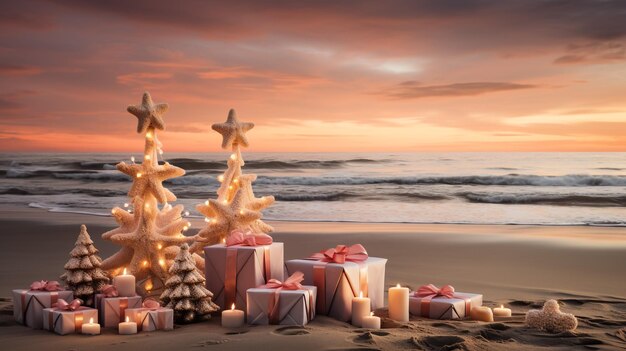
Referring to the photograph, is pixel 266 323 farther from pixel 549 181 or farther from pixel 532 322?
pixel 549 181

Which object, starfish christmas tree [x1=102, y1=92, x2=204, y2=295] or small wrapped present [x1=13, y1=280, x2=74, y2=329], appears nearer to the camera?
small wrapped present [x1=13, y1=280, x2=74, y2=329]

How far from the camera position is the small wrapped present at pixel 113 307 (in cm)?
547

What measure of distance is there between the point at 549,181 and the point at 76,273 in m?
26.6

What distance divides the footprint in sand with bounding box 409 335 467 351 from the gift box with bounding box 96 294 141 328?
2342 millimetres

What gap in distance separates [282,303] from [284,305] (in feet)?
0.07

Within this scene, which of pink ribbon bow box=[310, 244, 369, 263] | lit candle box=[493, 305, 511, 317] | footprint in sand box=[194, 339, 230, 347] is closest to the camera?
footprint in sand box=[194, 339, 230, 347]

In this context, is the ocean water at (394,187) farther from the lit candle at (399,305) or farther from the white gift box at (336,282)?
the lit candle at (399,305)

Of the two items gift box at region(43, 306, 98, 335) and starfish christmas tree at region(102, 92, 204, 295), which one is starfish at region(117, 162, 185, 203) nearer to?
starfish christmas tree at region(102, 92, 204, 295)

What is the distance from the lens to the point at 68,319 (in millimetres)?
5230

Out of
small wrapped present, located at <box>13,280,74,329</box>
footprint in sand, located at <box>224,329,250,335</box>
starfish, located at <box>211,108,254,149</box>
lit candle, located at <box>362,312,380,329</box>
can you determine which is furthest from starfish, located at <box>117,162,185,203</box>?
lit candle, located at <box>362,312,380,329</box>

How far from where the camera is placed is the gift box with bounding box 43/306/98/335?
522cm

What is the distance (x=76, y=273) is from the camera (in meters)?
5.82

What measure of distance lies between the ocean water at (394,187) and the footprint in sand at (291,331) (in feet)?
36.9

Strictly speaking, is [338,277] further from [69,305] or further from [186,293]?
[69,305]
